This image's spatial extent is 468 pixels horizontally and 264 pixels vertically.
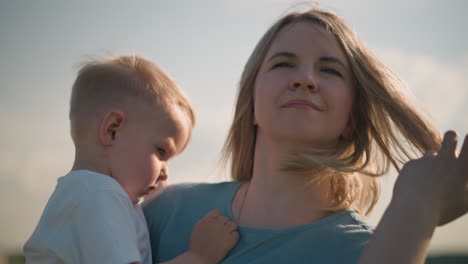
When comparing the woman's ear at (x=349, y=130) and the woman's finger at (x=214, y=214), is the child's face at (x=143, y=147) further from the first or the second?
the woman's ear at (x=349, y=130)

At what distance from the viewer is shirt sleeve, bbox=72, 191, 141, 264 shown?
2.25 metres

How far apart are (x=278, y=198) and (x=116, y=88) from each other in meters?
1.18

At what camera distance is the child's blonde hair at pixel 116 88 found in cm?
296

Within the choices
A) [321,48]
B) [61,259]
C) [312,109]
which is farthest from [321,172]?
[61,259]

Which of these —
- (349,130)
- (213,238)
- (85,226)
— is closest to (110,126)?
(85,226)

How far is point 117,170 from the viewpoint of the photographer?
112 inches

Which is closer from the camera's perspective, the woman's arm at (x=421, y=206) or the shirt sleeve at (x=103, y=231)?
the woman's arm at (x=421, y=206)

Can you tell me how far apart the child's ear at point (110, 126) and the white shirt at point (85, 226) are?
357 mm

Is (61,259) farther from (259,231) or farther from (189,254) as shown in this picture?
(259,231)

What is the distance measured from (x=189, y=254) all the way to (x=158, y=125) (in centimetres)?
81

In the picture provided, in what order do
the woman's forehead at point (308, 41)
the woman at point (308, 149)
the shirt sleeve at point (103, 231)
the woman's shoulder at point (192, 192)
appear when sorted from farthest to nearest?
the woman's shoulder at point (192, 192)
the woman's forehead at point (308, 41)
the woman at point (308, 149)
the shirt sleeve at point (103, 231)

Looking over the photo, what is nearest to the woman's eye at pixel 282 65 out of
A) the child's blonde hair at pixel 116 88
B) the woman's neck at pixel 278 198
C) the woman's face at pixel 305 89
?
the woman's face at pixel 305 89

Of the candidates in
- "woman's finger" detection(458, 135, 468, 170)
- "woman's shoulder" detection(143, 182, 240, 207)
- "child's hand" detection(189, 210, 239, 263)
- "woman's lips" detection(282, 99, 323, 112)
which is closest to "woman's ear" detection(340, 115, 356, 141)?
"woman's lips" detection(282, 99, 323, 112)

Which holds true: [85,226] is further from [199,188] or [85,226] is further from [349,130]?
[349,130]
